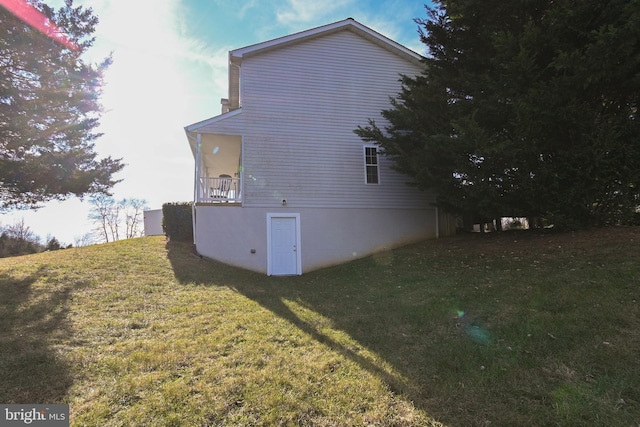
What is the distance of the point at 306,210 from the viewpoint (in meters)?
11.3

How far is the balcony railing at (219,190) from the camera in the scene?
10845 millimetres

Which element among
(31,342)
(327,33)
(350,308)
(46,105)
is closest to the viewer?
(31,342)

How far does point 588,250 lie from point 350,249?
6.72 m

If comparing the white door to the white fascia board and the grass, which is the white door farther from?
the white fascia board

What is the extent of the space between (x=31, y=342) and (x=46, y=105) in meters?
9.18

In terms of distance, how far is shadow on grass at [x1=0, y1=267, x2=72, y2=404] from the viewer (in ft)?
10.7

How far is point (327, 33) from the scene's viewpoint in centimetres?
1212

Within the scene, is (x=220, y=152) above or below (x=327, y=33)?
below

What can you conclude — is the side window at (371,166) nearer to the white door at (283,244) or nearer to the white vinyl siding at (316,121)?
the white vinyl siding at (316,121)

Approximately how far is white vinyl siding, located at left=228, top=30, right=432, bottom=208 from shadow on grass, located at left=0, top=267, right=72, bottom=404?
583 centimetres

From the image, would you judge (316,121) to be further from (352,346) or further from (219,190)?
(352,346)

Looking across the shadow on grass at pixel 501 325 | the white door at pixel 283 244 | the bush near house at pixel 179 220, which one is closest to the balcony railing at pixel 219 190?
the white door at pixel 283 244

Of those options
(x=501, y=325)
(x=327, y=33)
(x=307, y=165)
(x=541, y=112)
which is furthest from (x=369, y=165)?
(x=501, y=325)

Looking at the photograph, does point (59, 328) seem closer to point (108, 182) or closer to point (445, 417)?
point (445, 417)
